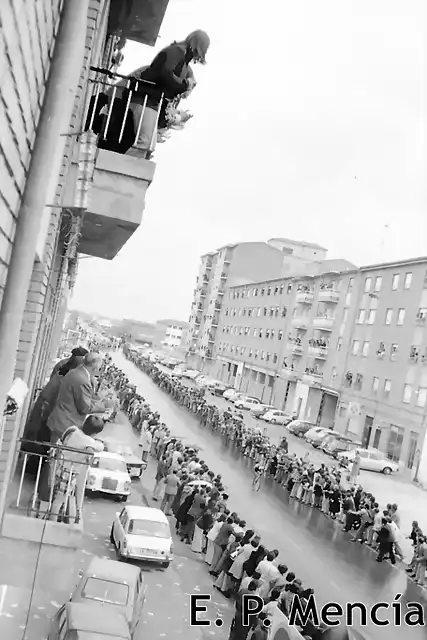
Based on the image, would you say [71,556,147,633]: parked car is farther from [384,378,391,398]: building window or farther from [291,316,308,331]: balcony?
[291,316,308,331]: balcony

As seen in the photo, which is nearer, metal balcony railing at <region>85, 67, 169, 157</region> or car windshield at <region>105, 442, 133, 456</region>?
metal balcony railing at <region>85, 67, 169, 157</region>

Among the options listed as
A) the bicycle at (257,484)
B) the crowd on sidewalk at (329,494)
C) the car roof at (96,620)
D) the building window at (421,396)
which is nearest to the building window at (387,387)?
the building window at (421,396)

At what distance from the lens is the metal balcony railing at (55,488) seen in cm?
709

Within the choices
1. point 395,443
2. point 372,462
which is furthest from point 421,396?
point 372,462

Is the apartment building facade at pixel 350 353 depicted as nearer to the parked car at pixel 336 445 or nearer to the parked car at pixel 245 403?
the parked car at pixel 336 445

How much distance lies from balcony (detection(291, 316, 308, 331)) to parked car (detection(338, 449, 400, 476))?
77.3ft

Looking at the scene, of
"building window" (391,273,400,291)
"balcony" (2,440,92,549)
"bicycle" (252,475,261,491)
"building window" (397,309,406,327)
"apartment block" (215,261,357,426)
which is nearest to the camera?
"balcony" (2,440,92,549)

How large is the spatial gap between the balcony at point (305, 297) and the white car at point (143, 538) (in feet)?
153

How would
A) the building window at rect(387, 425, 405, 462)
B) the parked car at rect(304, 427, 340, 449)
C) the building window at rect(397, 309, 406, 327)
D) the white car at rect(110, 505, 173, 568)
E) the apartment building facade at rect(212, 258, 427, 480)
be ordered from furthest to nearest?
the building window at rect(397, 309, 406, 327)
the parked car at rect(304, 427, 340, 449)
the apartment building facade at rect(212, 258, 427, 480)
the building window at rect(387, 425, 405, 462)
the white car at rect(110, 505, 173, 568)

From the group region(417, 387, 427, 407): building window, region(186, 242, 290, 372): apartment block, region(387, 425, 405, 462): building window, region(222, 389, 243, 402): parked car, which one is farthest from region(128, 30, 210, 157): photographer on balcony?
region(186, 242, 290, 372): apartment block

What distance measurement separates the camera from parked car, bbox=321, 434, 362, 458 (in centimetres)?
3984

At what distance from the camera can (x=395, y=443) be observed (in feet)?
135

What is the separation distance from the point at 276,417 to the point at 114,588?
4042 centimetres

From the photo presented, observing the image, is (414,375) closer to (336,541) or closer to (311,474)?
(311,474)
